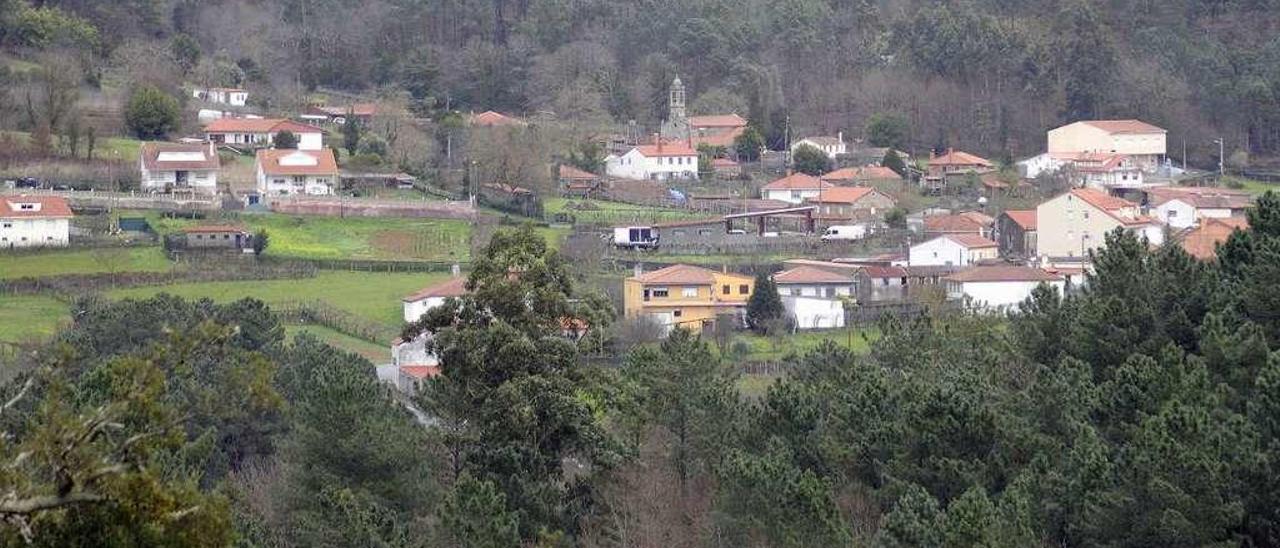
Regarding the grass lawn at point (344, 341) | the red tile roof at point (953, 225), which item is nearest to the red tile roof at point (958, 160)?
the red tile roof at point (953, 225)

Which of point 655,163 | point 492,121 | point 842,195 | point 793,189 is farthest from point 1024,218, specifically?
point 492,121

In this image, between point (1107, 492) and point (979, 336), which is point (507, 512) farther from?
point (979, 336)

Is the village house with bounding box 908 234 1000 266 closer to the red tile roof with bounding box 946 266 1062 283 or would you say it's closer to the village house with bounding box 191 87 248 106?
the red tile roof with bounding box 946 266 1062 283

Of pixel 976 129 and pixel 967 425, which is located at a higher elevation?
pixel 976 129

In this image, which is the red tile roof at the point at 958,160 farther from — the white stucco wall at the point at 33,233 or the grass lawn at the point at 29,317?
the grass lawn at the point at 29,317

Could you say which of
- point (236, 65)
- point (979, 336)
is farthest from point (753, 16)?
point (979, 336)

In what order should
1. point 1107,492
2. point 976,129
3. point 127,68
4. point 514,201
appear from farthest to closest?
point 976,129
point 127,68
point 514,201
point 1107,492
